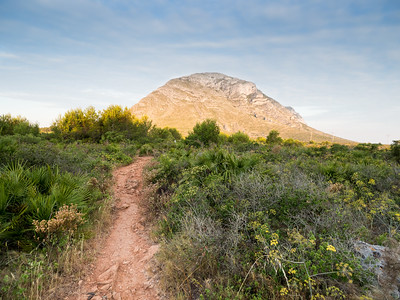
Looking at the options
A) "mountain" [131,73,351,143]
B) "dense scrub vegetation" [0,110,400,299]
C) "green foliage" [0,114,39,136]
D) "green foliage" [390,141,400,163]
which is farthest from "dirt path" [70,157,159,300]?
"mountain" [131,73,351,143]

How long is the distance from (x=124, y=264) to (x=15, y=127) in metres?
29.7

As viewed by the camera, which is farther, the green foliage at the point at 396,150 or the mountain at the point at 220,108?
the mountain at the point at 220,108

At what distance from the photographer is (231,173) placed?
19.3ft

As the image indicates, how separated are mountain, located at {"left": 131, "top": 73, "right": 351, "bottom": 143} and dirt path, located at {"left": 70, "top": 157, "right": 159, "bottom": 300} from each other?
253 ft

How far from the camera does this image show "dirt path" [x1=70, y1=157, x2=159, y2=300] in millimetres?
3056

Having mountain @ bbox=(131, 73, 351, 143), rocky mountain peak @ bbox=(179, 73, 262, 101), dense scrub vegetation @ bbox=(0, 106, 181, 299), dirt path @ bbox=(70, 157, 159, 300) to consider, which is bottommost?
dirt path @ bbox=(70, 157, 159, 300)

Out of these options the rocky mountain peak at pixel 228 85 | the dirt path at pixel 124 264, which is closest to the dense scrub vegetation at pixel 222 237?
the dirt path at pixel 124 264

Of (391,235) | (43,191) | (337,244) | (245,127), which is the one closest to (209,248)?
(337,244)

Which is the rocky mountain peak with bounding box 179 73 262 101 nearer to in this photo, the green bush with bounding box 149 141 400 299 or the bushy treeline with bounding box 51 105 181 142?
the bushy treeline with bounding box 51 105 181 142

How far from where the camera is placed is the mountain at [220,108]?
100 metres

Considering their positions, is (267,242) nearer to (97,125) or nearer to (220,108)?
(97,125)

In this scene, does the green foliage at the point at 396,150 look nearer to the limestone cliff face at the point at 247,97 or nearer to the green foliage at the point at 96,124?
the green foliage at the point at 96,124

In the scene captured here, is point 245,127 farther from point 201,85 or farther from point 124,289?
point 124,289

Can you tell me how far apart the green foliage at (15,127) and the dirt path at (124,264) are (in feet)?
85.7
